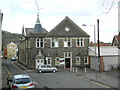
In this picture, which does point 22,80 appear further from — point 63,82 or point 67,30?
point 67,30

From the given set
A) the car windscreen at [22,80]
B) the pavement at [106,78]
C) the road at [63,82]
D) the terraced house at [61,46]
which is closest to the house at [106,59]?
the terraced house at [61,46]

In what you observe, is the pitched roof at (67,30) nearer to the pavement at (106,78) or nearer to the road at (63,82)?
the pavement at (106,78)

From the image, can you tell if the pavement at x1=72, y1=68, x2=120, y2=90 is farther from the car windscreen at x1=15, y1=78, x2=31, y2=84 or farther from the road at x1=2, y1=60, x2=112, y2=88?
the car windscreen at x1=15, y1=78, x2=31, y2=84

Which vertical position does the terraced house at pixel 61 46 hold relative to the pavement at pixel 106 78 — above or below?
above

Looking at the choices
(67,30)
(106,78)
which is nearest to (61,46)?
(67,30)

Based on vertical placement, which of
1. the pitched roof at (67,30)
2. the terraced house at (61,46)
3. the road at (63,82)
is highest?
the pitched roof at (67,30)

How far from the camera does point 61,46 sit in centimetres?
4550

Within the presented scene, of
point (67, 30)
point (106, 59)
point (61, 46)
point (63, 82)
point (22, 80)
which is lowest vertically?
point (63, 82)

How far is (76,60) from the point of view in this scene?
4584 cm

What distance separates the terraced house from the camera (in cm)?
4481

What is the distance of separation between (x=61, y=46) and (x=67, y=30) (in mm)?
3363

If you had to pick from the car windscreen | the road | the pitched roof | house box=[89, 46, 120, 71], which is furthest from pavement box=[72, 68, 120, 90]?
the pitched roof

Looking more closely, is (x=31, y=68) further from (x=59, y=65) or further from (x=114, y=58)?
(x=114, y=58)

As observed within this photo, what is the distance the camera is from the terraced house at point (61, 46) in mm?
44812
